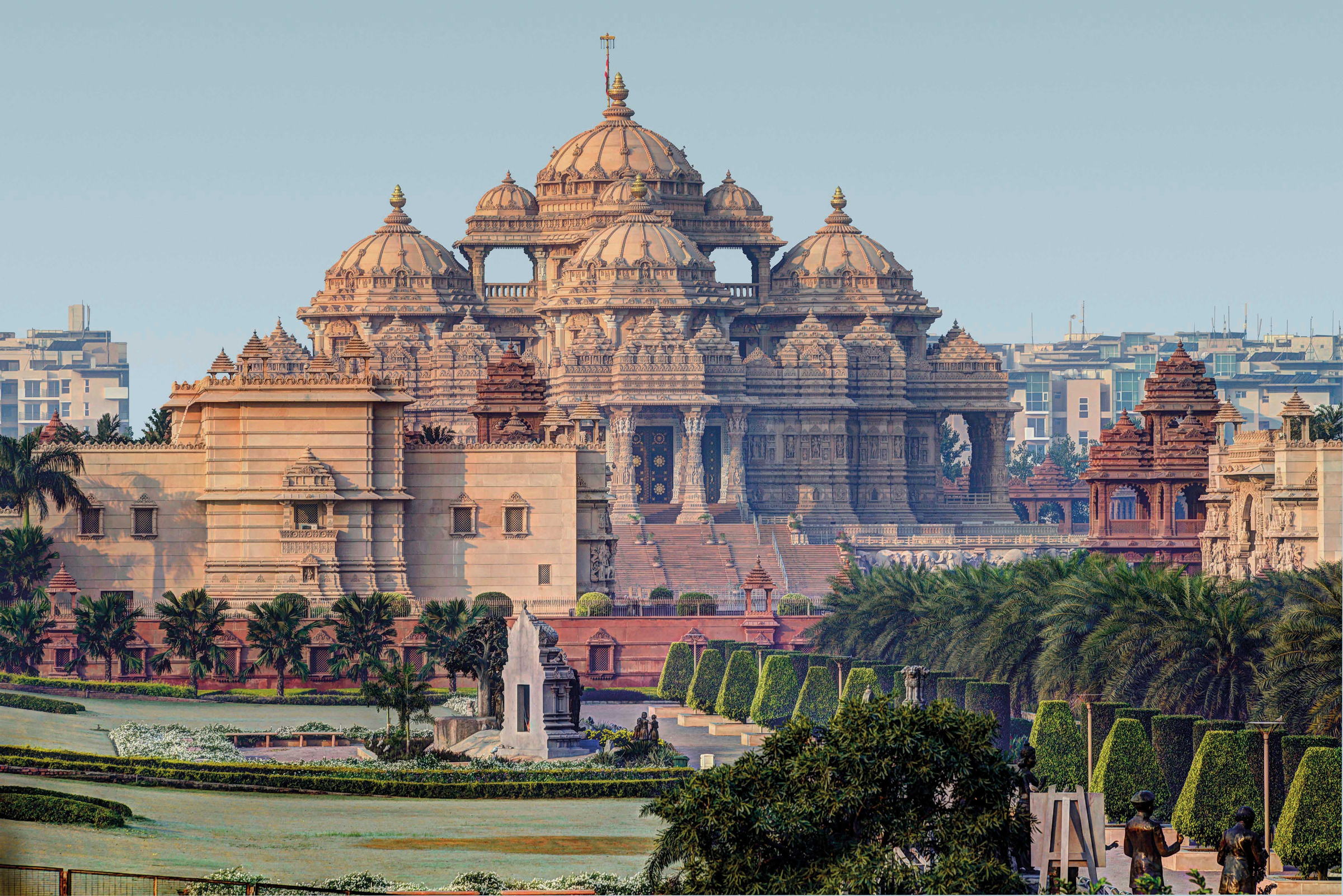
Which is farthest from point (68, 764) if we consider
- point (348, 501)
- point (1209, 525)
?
point (1209, 525)

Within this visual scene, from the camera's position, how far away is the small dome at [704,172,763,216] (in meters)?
166

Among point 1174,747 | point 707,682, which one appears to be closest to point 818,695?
point 707,682

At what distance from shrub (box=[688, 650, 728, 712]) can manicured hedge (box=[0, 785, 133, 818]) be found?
108 feet

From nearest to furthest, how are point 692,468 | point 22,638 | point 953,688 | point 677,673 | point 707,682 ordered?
point 953,688
point 22,638
point 707,682
point 677,673
point 692,468

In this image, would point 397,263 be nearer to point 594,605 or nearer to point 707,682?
point 594,605

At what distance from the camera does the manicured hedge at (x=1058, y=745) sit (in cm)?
6438

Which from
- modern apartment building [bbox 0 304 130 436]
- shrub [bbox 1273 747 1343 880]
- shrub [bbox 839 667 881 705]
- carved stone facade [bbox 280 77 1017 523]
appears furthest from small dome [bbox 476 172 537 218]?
shrub [bbox 1273 747 1343 880]

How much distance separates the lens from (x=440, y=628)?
92000 mm

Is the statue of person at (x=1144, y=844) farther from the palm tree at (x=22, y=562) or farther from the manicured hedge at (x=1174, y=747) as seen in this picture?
the palm tree at (x=22, y=562)

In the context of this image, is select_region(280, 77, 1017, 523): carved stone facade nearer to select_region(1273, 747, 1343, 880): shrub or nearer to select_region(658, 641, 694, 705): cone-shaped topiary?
select_region(658, 641, 694, 705): cone-shaped topiary

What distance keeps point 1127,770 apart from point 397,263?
106m

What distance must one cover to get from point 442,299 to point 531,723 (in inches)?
3689

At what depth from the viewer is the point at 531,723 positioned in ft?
233

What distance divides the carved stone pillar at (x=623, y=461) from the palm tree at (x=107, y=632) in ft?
163
